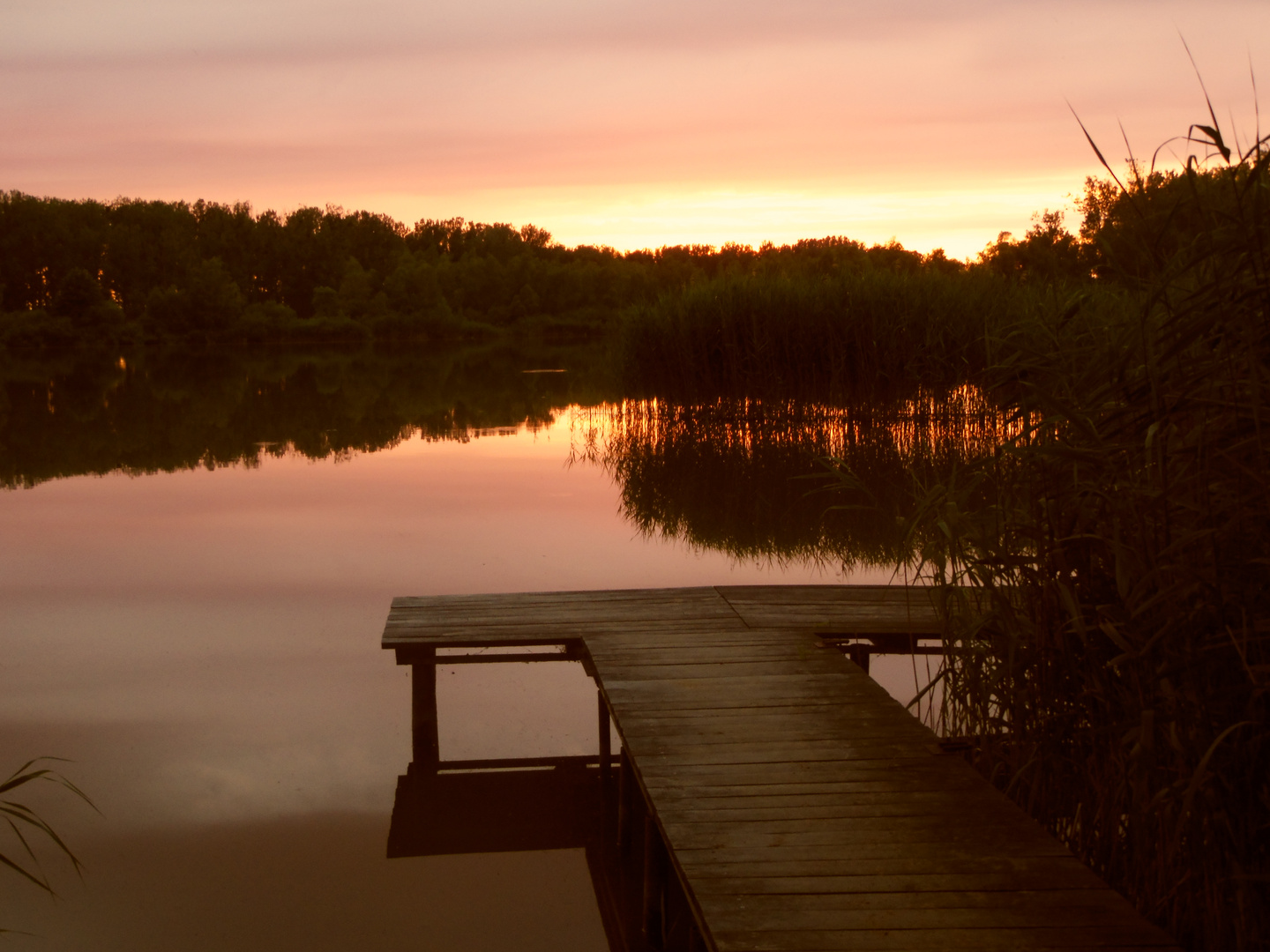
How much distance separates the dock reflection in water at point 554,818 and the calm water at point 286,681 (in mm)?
77

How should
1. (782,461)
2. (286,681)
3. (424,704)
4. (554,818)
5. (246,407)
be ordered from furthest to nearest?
1. (246,407)
2. (782,461)
3. (286,681)
4. (424,704)
5. (554,818)

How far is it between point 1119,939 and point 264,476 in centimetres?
1143

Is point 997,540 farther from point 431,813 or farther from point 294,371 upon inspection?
point 294,371

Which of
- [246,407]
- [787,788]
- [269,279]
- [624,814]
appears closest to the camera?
[787,788]

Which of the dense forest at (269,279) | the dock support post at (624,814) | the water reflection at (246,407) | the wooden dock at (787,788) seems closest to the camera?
the wooden dock at (787,788)

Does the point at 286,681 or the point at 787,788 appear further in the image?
the point at 286,681

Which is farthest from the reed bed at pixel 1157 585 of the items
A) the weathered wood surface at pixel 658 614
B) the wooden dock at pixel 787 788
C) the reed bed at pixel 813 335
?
the reed bed at pixel 813 335

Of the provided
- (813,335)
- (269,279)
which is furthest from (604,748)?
(269,279)

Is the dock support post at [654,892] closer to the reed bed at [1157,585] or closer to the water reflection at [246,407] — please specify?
the reed bed at [1157,585]

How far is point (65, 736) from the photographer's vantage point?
4977mm

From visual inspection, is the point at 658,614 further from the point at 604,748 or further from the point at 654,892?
the point at 654,892

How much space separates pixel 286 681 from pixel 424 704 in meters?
1.11

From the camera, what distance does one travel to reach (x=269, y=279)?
63.2 m

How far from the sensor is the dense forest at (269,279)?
51.0 m
